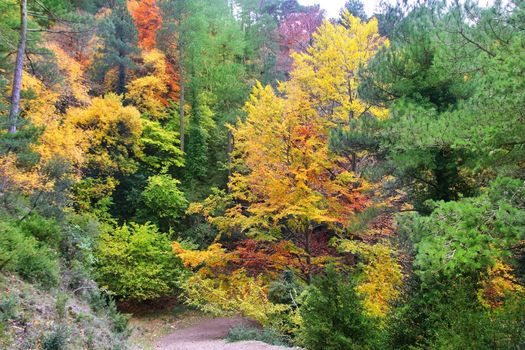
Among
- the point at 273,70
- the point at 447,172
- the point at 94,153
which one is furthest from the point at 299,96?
the point at 273,70

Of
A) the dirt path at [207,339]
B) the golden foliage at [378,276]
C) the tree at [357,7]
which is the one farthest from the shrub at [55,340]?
the tree at [357,7]

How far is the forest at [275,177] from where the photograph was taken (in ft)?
18.5

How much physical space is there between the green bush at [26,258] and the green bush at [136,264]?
6759 mm

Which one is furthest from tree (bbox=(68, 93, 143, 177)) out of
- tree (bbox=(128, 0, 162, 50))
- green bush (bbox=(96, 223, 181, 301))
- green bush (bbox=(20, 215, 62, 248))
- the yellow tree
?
the yellow tree

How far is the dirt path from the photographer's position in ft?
34.3

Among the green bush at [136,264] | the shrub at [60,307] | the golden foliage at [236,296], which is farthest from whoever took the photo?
the green bush at [136,264]

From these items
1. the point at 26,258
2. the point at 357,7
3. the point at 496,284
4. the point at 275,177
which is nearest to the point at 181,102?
the point at 275,177

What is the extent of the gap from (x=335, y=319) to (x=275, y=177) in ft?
20.6

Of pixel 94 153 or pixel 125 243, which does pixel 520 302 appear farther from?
pixel 94 153

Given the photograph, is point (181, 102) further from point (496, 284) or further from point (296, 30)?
point (496, 284)

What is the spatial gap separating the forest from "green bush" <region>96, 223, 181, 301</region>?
89 millimetres

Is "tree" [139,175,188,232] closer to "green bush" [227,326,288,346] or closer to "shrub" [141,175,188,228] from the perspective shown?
"shrub" [141,175,188,228]

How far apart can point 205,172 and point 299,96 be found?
10.5 metres

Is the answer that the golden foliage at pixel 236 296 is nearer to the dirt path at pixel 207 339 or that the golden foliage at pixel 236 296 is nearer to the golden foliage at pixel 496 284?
the dirt path at pixel 207 339
